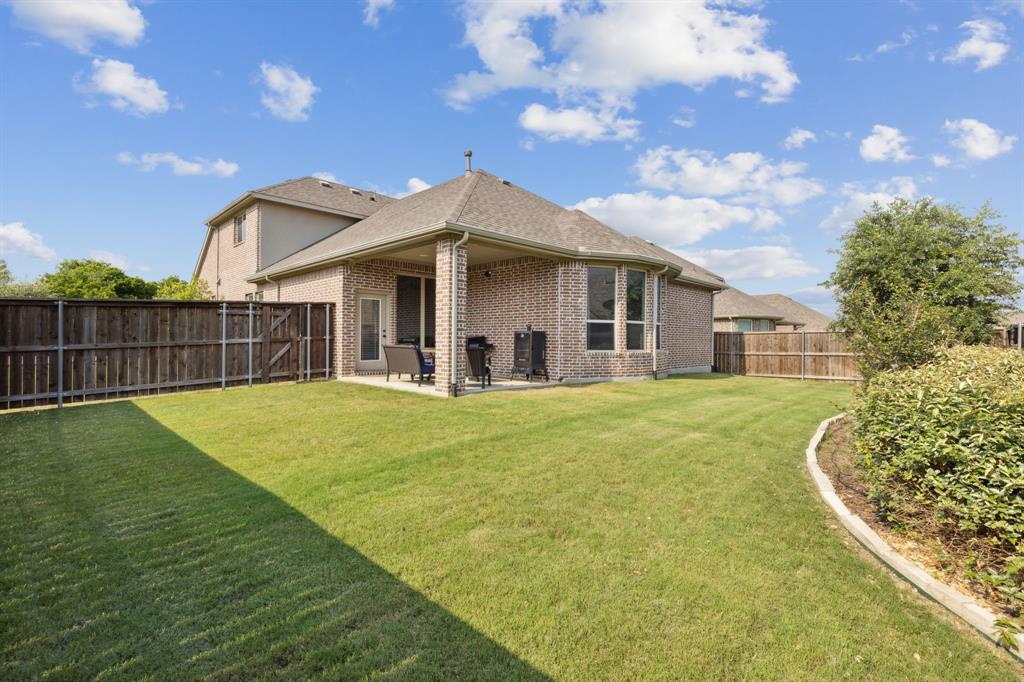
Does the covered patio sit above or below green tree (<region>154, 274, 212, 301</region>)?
below

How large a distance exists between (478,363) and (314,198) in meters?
12.6

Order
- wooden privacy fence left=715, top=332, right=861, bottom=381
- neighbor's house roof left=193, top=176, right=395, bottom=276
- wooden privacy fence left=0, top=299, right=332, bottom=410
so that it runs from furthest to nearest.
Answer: neighbor's house roof left=193, top=176, right=395, bottom=276 → wooden privacy fence left=715, top=332, right=861, bottom=381 → wooden privacy fence left=0, top=299, right=332, bottom=410

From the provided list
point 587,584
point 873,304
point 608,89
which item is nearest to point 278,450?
point 587,584

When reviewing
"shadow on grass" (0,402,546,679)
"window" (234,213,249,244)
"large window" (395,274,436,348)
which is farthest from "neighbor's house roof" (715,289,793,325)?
"shadow on grass" (0,402,546,679)

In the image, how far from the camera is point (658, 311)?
13.3 metres

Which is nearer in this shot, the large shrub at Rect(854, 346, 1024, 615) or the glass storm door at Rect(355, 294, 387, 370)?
the large shrub at Rect(854, 346, 1024, 615)

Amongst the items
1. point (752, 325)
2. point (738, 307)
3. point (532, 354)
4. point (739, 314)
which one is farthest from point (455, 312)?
point (752, 325)

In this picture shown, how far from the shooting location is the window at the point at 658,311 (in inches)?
504

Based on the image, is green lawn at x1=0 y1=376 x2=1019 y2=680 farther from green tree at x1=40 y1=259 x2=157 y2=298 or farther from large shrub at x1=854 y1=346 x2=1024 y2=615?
green tree at x1=40 y1=259 x2=157 y2=298

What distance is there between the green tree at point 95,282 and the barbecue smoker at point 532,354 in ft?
105

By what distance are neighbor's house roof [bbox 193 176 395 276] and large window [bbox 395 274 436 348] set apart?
7350mm

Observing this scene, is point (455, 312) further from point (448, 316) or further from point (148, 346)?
point (148, 346)

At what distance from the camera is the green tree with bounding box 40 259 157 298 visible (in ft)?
101

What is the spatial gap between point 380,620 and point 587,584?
1.13 meters
